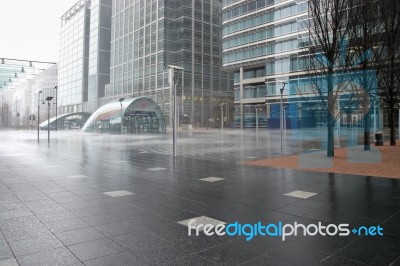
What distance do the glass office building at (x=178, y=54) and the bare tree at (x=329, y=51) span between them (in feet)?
213

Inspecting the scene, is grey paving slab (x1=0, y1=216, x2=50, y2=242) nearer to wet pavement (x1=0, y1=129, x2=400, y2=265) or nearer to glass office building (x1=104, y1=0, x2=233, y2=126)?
wet pavement (x1=0, y1=129, x2=400, y2=265)

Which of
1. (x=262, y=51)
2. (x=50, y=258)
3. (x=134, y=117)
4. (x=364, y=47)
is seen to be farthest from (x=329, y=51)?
(x=262, y=51)

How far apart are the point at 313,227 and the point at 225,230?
1.40 m

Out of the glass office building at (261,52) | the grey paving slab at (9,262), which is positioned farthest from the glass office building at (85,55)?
the grey paving slab at (9,262)

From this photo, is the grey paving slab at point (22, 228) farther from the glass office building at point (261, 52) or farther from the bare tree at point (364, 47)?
the glass office building at point (261, 52)

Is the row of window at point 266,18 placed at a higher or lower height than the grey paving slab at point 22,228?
higher

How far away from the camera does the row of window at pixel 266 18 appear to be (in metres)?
61.4

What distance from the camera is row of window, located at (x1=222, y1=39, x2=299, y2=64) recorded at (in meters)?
63.7

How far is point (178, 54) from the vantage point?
85312 millimetres

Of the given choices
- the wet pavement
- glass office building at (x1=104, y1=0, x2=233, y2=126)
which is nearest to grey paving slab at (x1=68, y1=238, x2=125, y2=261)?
the wet pavement

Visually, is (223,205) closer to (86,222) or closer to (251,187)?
(251,187)

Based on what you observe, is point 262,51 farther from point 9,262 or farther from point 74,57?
point 74,57

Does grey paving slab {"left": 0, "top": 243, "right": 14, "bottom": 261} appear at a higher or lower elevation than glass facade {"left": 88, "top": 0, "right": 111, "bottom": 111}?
lower

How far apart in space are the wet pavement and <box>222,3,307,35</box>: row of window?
57052mm
